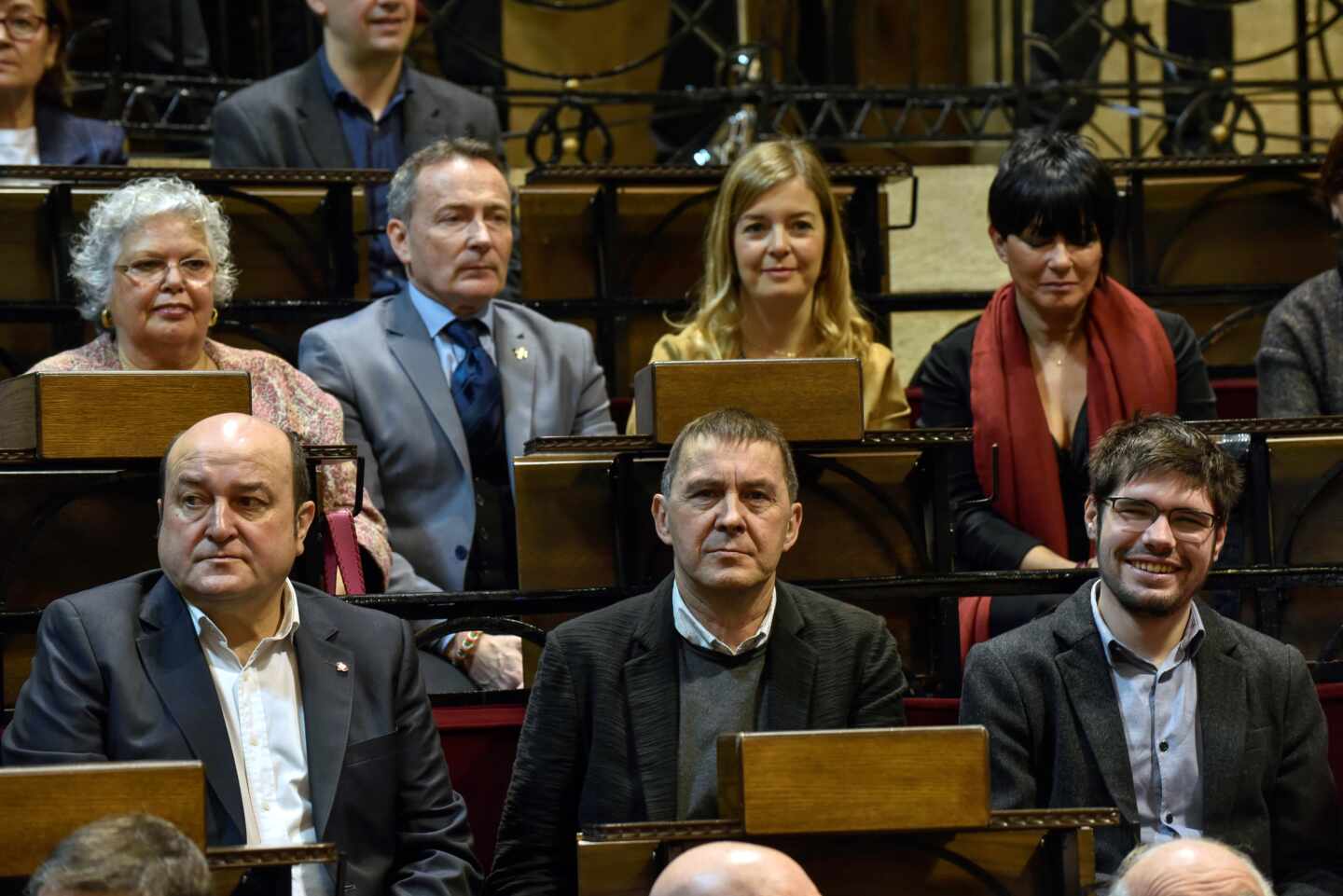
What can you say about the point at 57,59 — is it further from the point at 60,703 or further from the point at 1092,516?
the point at 1092,516

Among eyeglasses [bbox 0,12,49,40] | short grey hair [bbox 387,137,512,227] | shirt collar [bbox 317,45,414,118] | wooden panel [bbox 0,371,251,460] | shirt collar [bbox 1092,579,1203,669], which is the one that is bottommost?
shirt collar [bbox 1092,579,1203,669]

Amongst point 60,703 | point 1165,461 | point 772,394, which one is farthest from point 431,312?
point 1165,461

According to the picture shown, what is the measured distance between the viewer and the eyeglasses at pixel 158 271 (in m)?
2.89

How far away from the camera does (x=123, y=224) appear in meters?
2.91

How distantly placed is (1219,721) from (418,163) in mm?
1582

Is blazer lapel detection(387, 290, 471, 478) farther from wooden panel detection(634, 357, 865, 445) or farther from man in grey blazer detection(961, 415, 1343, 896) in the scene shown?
man in grey blazer detection(961, 415, 1343, 896)

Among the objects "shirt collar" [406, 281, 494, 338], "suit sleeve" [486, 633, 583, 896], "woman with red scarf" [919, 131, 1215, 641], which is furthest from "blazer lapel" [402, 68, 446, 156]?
"suit sleeve" [486, 633, 583, 896]

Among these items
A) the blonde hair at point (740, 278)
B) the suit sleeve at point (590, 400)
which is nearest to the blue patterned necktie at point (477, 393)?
the suit sleeve at point (590, 400)

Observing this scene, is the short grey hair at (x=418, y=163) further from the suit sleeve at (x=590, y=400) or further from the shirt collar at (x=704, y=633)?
the shirt collar at (x=704, y=633)

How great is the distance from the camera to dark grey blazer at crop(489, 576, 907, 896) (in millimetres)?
2291

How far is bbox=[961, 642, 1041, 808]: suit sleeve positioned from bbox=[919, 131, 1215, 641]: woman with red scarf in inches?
20.6

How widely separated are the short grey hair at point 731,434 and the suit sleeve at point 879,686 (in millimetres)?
204

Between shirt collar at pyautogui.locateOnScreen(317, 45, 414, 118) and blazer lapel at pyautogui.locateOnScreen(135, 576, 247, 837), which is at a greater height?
shirt collar at pyautogui.locateOnScreen(317, 45, 414, 118)

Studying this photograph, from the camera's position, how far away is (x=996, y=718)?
7.72ft
